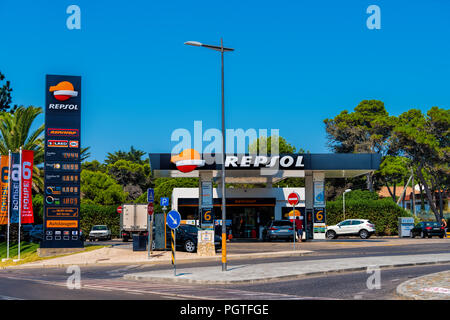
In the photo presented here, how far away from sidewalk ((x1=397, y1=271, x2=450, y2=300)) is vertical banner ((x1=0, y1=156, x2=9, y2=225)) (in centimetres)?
2428

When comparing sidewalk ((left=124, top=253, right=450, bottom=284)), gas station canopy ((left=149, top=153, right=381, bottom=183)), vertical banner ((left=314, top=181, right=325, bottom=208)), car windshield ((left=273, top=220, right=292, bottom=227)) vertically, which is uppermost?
gas station canopy ((left=149, top=153, right=381, bottom=183))

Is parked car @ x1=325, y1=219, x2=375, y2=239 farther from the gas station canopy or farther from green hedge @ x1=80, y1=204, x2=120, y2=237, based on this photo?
green hedge @ x1=80, y1=204, x2=120, y2=237

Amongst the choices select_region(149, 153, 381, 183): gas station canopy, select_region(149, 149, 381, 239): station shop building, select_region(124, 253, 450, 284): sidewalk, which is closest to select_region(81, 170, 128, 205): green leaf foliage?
select_region(149, 149, 381, 239): station shop building

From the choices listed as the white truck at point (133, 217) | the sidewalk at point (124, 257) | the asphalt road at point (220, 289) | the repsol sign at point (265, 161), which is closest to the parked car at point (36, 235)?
the white truck at point (133, 217)

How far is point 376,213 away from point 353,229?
7297 mm

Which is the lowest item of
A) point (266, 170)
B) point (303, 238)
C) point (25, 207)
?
point (303, 238)

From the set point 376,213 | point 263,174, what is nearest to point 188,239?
point 263,174

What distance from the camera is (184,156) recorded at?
1468 inches

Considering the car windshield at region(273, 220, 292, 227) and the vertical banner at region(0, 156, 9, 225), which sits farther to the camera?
the car windshield at region(273, 220, 292, 227)

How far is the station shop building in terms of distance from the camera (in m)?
37.6

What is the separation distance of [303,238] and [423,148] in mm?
27248
